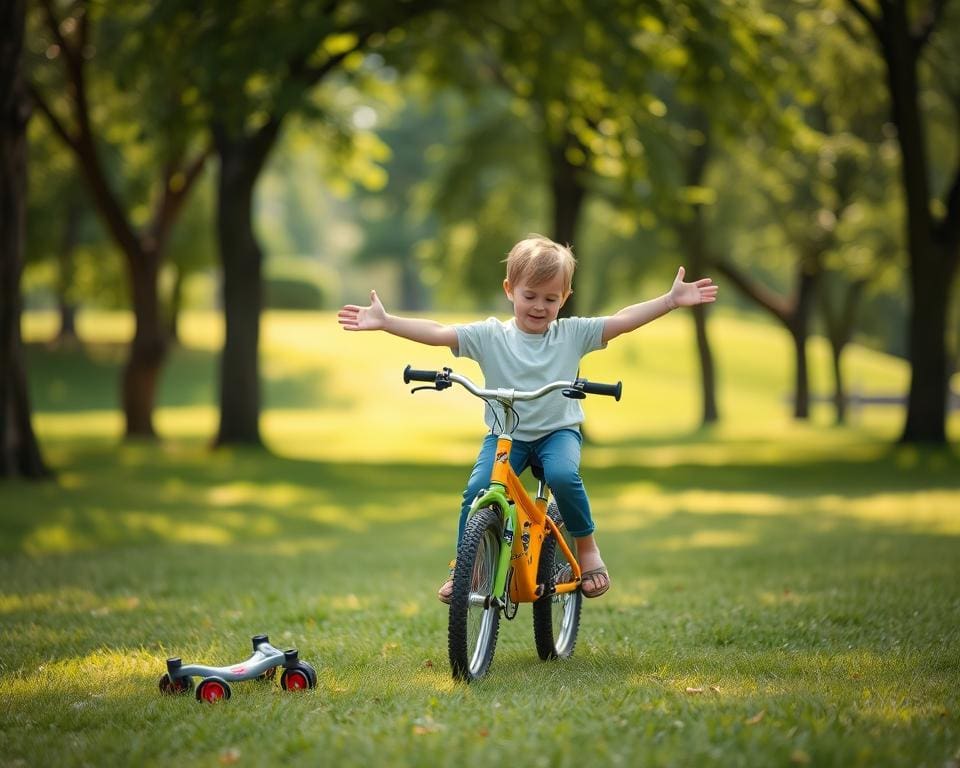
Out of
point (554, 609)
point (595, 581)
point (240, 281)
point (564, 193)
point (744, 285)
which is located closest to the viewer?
point (595, 581)

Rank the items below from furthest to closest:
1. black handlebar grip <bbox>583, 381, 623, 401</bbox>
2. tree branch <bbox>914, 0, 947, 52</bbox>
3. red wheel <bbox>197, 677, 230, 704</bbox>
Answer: tree branch <bbox>914, 0, 947, 52</bbox> → black handlebar grip <bbox>583, 381, 623, 401</bbox> → red wheel <bbox>197, 677, 230, 704</bbox>

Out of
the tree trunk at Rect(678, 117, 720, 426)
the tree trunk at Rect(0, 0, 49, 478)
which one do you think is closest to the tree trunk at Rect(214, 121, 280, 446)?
the tree trunk at Rect(0, 0, 49, 478)

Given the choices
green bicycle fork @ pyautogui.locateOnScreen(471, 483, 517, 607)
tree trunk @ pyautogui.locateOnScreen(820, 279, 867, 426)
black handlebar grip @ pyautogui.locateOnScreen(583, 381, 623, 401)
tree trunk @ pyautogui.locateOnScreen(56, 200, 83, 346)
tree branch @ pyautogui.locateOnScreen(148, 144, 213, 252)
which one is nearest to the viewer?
black handlebar grip @ pyautogui.locateOnScreen(583, 381, 623, 401)

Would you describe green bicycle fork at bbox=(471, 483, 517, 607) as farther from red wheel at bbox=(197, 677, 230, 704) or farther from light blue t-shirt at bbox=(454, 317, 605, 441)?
red wheel at bbox=(197, 677, 230, 704)

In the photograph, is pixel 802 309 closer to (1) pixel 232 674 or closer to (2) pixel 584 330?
(2) pixel 584 330

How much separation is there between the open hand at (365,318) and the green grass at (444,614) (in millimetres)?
1593

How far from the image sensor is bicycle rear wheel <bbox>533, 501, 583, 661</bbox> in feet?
19.9

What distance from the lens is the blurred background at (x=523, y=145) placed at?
18.1m

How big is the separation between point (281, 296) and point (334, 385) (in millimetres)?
20555

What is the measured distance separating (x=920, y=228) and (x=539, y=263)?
1703cm

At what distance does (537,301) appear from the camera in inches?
231

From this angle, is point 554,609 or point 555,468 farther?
point 554,609

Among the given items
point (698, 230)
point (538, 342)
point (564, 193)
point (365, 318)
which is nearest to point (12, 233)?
point (365, 318)

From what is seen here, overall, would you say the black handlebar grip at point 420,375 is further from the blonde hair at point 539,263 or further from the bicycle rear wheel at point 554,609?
the bicycle rear wheel at point 554,609
